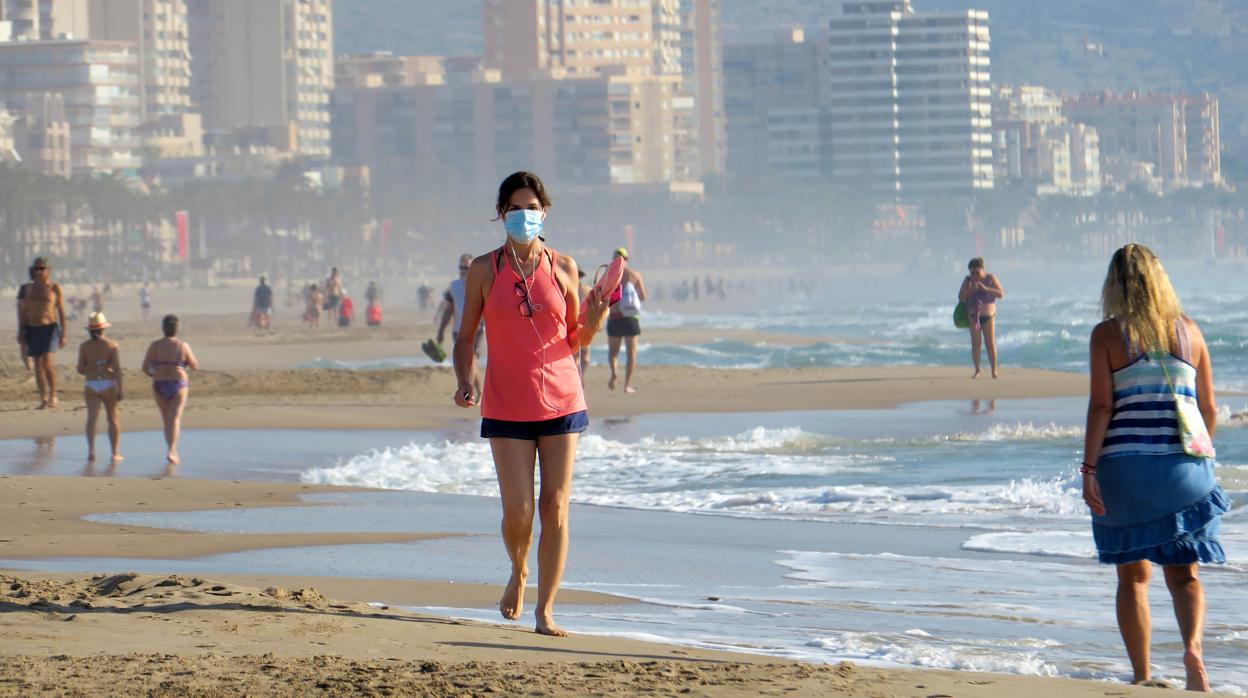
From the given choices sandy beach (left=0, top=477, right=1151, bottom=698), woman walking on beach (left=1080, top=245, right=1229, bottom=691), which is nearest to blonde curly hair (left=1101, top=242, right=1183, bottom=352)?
woman walking on beach (left=1080, top=245, right=1229, bottom=691)

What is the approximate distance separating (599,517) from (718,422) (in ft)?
24.3

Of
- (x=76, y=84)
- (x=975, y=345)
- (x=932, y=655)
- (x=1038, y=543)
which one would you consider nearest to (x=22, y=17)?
(x=76, y=84)

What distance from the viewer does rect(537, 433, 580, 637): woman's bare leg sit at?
630 cm

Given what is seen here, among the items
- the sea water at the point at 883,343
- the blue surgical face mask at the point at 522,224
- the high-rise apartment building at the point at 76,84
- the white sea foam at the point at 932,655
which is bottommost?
the sea water at the point at 883,343

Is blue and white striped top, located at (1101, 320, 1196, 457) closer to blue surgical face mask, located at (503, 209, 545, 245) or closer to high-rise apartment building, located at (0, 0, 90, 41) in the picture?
blue surgical face mask, located at (503, 209, 545, 245)

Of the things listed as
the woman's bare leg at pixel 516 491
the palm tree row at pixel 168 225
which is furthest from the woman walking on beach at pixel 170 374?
the palm tree row at pixel 168 225

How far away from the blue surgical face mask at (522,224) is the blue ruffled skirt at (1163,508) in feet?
6.62

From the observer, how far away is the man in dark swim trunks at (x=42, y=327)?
1800 centimetres

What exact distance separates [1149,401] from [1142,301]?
0.31 meters

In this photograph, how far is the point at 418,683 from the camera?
16.9 feet

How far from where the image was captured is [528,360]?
20.6 ft

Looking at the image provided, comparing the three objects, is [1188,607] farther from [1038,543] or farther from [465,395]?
[1038,543]

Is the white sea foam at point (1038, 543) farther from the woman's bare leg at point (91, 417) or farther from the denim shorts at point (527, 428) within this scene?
the woman's bare leg at point (91, 417)

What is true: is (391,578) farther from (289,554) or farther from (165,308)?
(165,308)
